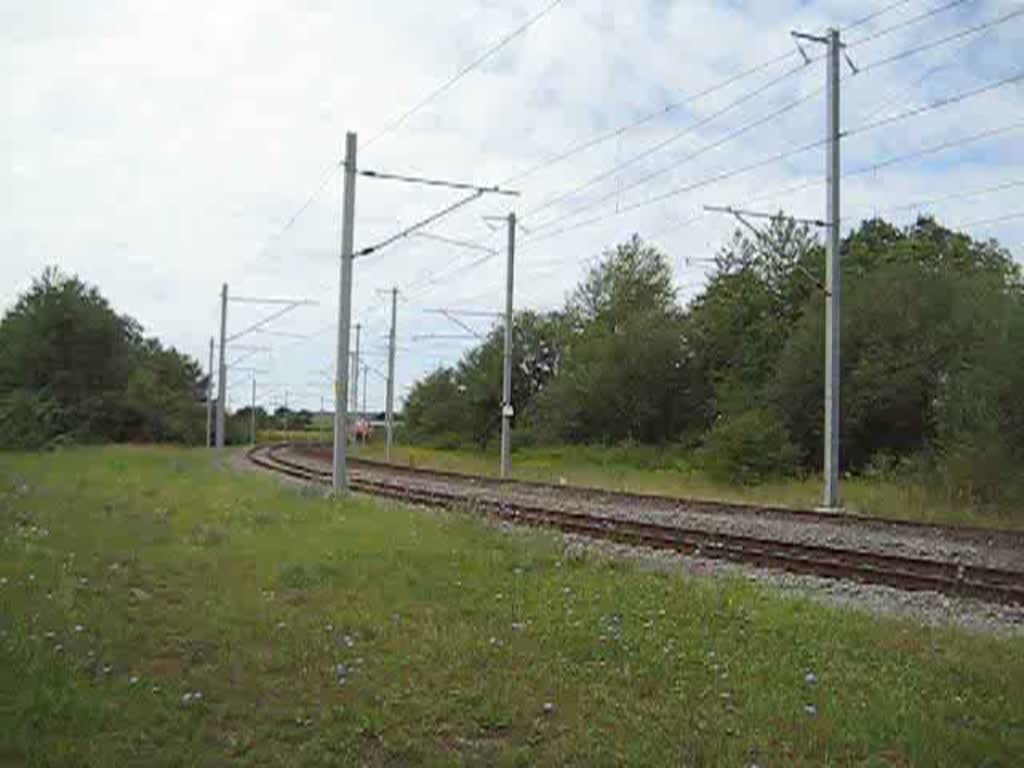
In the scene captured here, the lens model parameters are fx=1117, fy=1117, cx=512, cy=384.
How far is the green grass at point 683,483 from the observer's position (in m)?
25.6

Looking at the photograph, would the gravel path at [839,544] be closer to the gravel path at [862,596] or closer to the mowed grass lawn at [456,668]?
the gravel path at [862,596]

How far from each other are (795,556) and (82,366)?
247ft

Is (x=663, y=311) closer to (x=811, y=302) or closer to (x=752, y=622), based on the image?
(x=811, y=302)

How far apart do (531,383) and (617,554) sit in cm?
6845

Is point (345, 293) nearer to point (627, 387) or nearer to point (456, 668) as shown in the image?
point (456, 668)

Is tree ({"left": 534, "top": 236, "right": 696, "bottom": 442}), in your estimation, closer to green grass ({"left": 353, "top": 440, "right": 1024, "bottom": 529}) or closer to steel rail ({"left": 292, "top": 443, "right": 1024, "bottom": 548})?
green grass ({"left": 353, "top": 440, "right": 1024, "bottom": 529})

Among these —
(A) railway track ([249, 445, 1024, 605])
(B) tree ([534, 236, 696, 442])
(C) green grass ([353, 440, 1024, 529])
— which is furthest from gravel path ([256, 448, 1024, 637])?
(B) tree ([534, 236, 696, 442])

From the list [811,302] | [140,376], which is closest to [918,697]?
[811,302]

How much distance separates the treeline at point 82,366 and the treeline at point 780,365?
20.8m

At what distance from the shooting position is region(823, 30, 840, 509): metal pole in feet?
85.6

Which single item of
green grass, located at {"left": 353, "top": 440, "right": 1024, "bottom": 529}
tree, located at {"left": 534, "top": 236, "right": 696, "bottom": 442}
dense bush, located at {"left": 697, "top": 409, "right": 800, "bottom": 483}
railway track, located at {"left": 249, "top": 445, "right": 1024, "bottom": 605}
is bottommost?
railway track, located at {"left": 249, "top": 445, "right": 1024, "bottom": 605}

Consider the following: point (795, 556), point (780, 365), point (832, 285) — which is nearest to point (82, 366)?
point (780, 365)

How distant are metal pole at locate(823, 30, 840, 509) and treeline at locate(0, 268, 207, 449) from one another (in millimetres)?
55014

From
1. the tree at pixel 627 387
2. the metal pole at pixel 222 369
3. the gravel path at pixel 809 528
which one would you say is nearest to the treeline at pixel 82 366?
the metal pole at pixel 222 369
